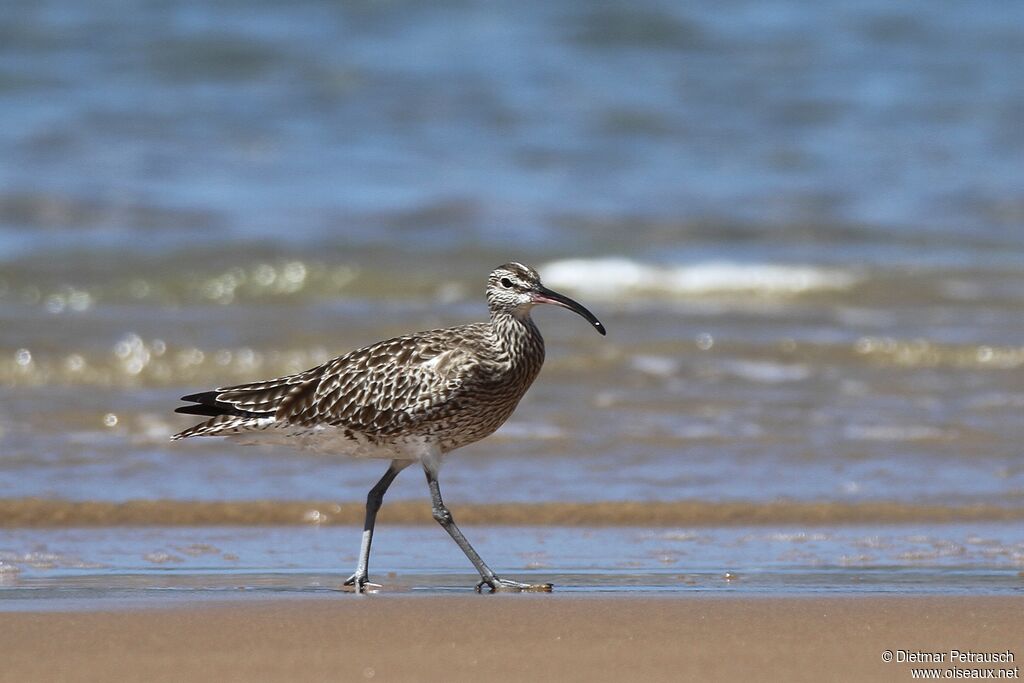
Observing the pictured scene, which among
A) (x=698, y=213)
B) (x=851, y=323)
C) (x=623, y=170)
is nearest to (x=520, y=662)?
(x=851, y=323)

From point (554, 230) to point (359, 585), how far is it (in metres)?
11.0

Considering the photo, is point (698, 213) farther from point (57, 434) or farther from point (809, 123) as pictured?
point (57, 434)

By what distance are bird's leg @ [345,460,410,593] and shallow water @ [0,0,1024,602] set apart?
3.54 ft

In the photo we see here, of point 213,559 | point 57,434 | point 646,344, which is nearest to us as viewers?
point 213,559

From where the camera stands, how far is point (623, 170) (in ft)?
63.7

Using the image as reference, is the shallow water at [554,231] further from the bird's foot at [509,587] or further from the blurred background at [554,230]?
the bird's foot at [509,587]

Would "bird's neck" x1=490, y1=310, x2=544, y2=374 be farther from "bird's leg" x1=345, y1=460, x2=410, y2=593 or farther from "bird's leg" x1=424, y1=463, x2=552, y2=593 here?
"bird's leg" x1=345, y1=460, x2=410, y2=593

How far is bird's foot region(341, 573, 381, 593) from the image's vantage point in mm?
6387

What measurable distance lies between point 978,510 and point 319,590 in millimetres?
3324

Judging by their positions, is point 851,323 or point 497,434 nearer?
point 497,434

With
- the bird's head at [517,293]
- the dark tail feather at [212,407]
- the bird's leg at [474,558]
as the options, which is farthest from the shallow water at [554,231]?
the bird's head at [517,293]

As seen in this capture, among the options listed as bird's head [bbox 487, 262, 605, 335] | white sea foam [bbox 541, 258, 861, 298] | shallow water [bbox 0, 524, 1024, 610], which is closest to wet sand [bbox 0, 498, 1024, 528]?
shallow water [bbox 0, 524, 1024, 610]

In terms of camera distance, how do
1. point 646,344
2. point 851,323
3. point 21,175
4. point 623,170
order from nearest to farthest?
point 646,344, point 851,323, point 21,175, point 623,170

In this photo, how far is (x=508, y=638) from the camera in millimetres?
5504
